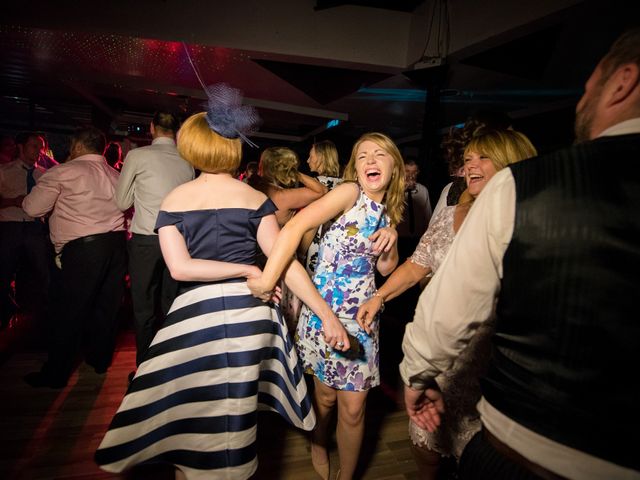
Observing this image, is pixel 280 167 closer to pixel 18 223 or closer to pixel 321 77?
pixel 18 223

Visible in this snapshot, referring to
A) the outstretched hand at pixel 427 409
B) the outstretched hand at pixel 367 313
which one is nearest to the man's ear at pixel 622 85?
the outstretched hand at pixel 427 409

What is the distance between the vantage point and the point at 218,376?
1.28 metres

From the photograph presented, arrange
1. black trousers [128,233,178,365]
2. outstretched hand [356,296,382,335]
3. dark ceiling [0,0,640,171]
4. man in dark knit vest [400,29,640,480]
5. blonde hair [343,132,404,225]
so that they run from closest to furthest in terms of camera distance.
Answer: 1. man in dark knit vest [400,29,640,480]
2. outstretched hand [356,296,382,335]
3. blonde hair [343,132,404,225]
4. black trousers [128,233,178,365]
5. dark ceiling [0,0,640,171]

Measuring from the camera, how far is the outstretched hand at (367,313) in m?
1.62

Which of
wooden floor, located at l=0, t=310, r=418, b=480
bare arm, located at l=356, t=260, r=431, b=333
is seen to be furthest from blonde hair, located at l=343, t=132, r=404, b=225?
wooden floor, located at l=0, t=310, r=418, b=480

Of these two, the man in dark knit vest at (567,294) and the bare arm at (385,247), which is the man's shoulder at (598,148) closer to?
the man in dark knit vest at (567,294)

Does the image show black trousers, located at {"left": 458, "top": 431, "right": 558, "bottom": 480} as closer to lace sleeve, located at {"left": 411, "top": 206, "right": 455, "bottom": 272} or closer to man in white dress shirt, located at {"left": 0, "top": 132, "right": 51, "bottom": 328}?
lace sleeve, located at {"left": 411, "top": 206, "right": 455, "bottom": 272}

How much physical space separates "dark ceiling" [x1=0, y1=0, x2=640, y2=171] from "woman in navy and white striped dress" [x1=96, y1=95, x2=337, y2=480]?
9.83ft

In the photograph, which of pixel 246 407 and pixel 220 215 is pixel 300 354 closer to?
pixel 246 407

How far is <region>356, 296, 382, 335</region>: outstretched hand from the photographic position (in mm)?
1622

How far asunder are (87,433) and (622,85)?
9.74 ft

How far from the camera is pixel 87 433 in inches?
86.0

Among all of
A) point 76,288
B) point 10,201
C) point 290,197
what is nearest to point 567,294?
point 290,197

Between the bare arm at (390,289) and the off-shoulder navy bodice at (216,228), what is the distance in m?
0.64
